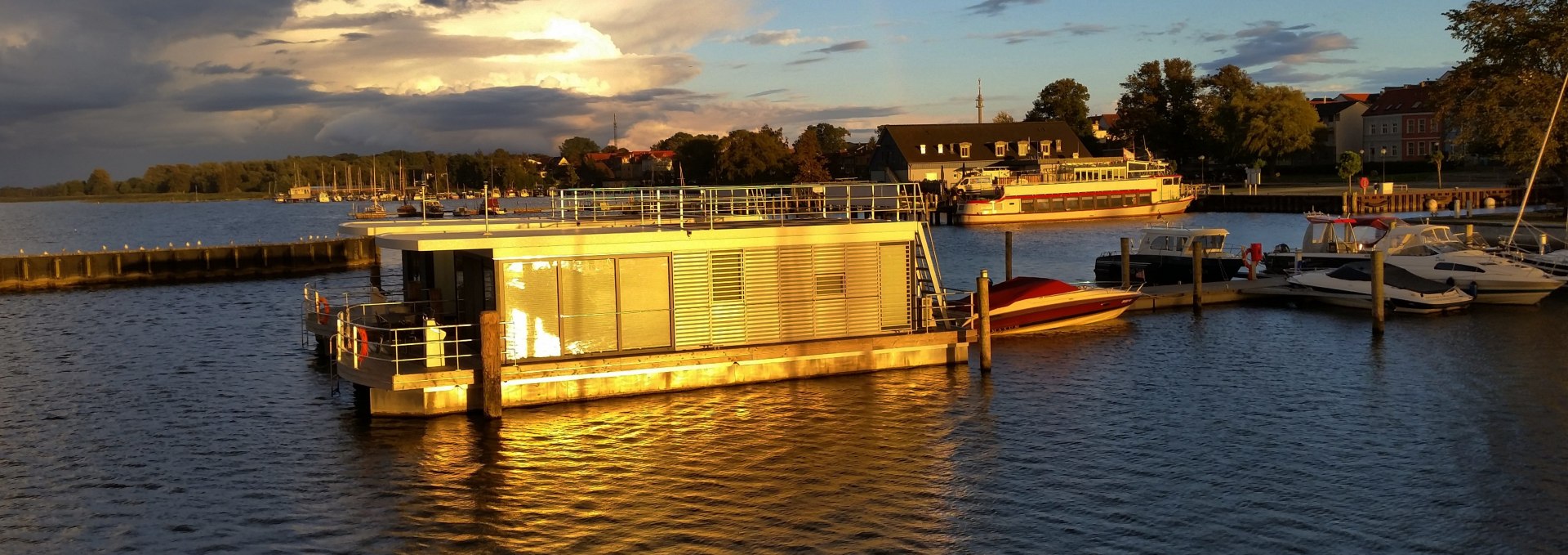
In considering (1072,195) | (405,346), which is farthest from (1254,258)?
(1072,195)

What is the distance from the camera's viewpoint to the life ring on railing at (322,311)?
30.6m

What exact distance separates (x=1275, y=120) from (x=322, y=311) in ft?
400

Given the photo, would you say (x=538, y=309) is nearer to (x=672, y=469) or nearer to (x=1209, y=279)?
(x=672, y=469)

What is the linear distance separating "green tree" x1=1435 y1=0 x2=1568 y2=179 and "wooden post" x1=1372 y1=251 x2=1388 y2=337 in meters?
32.6

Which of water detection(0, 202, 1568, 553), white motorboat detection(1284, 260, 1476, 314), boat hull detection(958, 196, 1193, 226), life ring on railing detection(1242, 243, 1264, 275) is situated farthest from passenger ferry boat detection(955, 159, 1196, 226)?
water detection(0, 202, 1568, 553)

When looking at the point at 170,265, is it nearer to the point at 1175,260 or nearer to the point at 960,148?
the point at 1175,260

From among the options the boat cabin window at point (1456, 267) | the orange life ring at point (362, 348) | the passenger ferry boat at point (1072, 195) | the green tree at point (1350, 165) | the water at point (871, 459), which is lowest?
the water at point (871, 459)

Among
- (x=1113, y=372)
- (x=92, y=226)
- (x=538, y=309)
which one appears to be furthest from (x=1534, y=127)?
(x=92, y=226)

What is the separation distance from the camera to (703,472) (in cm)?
2156

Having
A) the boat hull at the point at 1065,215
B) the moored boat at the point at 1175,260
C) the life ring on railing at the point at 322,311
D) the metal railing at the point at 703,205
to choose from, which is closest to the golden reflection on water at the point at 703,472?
→ the metal railing at the point at 703,205

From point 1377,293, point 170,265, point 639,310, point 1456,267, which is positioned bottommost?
point 1377,293

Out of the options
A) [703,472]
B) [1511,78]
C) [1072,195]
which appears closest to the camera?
[703,472]

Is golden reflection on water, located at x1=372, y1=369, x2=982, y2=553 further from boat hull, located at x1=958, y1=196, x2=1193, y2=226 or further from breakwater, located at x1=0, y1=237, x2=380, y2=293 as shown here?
boat hull, located at x1=958, y1=196, x2=1193, y2=226

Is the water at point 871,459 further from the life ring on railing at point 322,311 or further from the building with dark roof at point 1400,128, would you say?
the building with dark roof at point 1400,128
